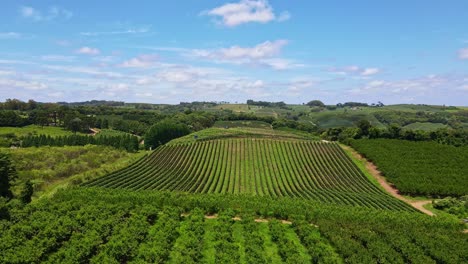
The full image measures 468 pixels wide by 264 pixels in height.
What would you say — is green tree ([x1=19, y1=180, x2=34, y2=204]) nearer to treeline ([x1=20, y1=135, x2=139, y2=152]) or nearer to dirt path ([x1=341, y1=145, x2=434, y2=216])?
treeline ([x1=20, y1=135, x2=139, y2=152])

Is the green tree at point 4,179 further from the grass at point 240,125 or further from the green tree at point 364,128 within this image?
the grass at point 240,125

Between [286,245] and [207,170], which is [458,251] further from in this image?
[207,170]

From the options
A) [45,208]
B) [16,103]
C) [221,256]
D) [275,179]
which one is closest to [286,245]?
[221,256]

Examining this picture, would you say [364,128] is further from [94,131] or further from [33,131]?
[33,131]

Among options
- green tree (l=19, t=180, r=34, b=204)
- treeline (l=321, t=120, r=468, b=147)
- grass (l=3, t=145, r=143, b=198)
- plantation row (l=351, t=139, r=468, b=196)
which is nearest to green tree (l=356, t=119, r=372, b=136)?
treeline (l=321, t=120, r=468, b=147)

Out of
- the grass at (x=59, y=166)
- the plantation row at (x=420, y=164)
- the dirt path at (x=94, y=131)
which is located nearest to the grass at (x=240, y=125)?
the dirt path at (x=94, y=131)

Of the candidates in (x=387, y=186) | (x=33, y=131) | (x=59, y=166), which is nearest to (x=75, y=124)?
(x=33, y=131)
